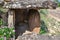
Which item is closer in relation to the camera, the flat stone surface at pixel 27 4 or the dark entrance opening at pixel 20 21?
the flat stone surface at pixel 27 4

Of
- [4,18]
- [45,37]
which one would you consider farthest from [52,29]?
[45,37]

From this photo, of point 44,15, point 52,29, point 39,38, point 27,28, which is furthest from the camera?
point 44,15

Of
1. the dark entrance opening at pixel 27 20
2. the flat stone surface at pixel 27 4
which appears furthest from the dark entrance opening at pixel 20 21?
the flat stone surface at pixel 27 4

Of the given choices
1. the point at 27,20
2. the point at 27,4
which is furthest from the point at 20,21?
the point at 27,4

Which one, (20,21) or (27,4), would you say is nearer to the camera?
(27,4)

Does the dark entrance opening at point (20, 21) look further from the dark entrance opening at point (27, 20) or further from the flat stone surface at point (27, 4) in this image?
the flat stone surface at point (27, 4)

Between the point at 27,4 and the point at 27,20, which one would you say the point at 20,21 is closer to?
the point at 27,20

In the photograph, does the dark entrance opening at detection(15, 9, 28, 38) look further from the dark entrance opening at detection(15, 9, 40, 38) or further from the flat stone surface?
the flat stone surface

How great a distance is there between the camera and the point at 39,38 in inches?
156

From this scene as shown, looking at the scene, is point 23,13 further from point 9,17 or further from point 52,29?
point 52,29

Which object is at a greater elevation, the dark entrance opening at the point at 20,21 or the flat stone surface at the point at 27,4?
the flat stone surface at the point at 27,4

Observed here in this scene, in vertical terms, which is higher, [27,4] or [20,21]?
[27,4]

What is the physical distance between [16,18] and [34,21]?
2.36 ft

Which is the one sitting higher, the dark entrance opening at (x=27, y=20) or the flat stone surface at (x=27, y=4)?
the flat stone surface at (x=27, y=4)
